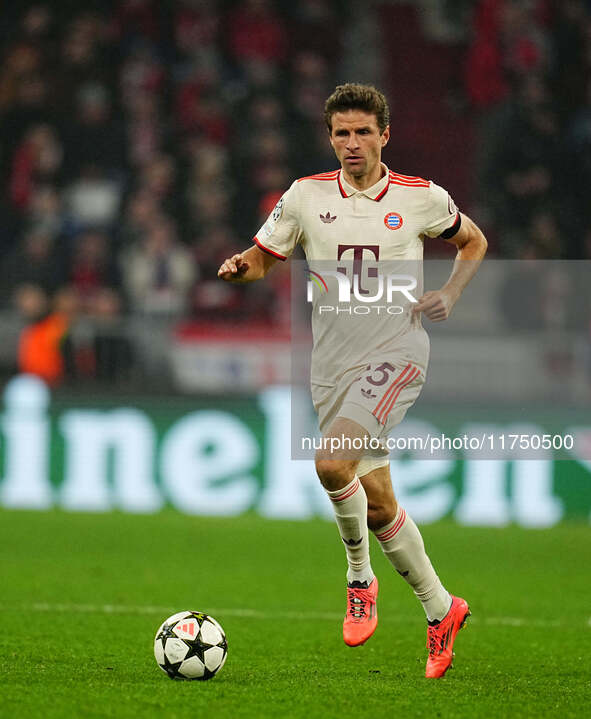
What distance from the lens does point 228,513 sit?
11.4 metres

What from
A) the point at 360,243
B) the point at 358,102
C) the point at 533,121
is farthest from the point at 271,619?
the point at 533,121

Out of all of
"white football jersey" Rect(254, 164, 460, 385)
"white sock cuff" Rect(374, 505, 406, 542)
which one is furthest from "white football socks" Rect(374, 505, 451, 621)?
"white football jersey" Rect(254, 164, 460, 385)

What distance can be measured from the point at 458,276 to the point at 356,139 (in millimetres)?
722

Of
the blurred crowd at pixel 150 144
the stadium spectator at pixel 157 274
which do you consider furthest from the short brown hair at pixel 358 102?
the stadium spectator at pixel 157 274

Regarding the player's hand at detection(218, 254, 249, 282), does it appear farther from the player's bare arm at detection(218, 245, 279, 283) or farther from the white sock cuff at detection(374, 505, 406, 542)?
the white sock cuff at detection(374, 505, 406, 542)

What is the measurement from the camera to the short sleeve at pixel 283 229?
552 cm

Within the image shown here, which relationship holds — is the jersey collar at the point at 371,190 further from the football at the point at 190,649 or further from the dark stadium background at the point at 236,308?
the dark stadium background at the point at 236,308

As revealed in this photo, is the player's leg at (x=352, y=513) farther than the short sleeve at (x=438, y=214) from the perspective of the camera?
No

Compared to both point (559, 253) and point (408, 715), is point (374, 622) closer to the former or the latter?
point (408, 715)

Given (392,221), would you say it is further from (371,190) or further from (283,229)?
(283,229)

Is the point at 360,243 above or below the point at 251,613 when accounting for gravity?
above

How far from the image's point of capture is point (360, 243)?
17.7 feet

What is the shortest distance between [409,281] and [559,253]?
770cm

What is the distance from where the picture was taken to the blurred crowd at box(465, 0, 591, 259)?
13.6m
